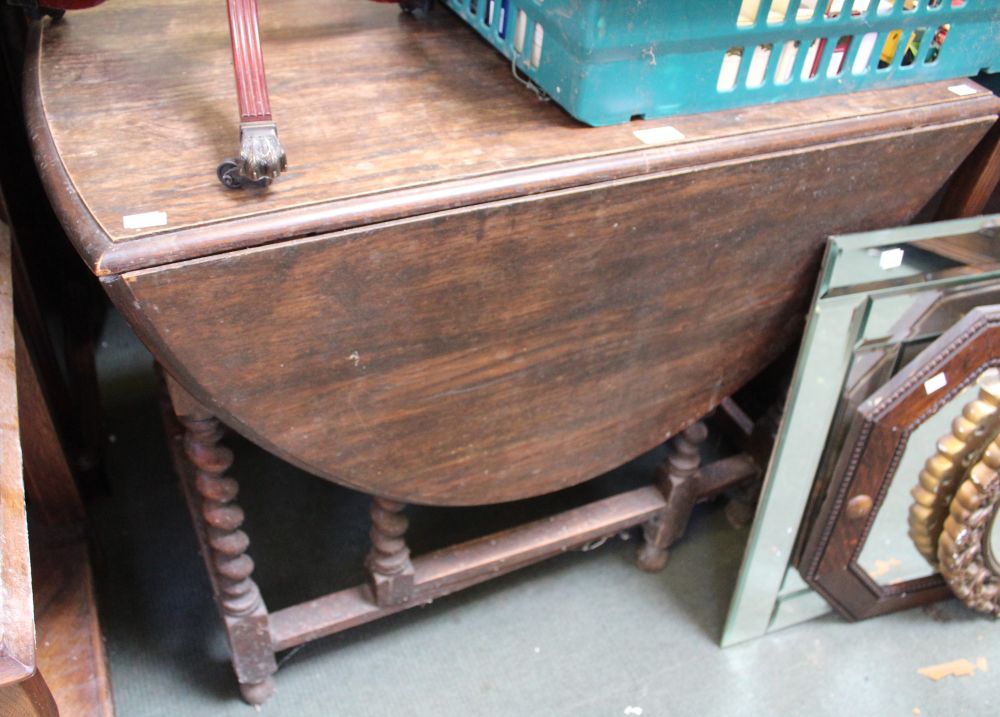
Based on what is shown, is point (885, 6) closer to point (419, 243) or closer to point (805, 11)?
point (805, 11)

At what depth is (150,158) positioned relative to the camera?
0.89 meters

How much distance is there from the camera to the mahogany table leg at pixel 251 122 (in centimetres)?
84

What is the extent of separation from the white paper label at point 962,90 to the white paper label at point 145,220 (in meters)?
1.00

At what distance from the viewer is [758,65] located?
1.09 m

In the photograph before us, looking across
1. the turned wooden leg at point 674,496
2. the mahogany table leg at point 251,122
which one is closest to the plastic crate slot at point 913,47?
the turned wooden leg at point 674,496

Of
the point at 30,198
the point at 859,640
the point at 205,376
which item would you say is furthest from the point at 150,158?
the point at 859,640

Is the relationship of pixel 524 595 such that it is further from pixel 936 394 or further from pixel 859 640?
pixel 936 394

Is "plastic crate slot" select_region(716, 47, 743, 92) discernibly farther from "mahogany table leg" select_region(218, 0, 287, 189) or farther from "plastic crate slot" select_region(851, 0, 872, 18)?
"mahogany table leg" select_region(218, 0, 287, 189)

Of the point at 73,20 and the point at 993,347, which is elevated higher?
the point at 73,20

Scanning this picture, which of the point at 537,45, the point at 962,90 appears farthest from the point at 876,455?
the point at 537,45

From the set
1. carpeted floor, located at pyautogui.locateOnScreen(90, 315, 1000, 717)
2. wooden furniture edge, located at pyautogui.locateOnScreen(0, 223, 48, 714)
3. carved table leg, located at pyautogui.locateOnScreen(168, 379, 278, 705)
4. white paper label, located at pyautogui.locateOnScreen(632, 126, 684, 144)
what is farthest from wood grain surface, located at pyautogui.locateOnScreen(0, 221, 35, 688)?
white paper label, located at pyautogui.locateOnScreen(632, 126, 684, 144)

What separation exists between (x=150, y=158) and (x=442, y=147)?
30 cm

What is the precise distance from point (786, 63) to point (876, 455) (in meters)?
0.55

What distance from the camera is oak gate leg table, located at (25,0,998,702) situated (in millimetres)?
852
